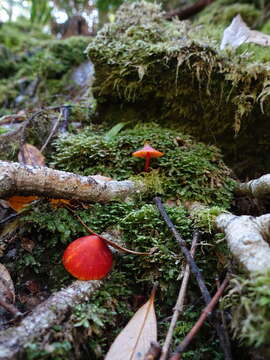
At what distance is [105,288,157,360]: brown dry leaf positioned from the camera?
108 centimetres

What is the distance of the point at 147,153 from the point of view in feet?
6.77

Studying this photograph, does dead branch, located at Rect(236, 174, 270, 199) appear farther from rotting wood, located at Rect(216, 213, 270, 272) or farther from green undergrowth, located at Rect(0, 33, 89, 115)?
green undergrowth, located at Rect(0, 33, 89, 115)

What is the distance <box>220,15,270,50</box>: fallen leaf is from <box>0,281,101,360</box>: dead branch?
236 cm

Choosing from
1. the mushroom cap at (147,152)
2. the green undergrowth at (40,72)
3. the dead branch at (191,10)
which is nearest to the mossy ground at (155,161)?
the mushroom cap at (147,152)

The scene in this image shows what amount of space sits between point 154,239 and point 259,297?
2.13ft

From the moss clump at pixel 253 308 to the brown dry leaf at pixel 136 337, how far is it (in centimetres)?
34

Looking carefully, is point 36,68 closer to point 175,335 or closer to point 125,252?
point 125,252

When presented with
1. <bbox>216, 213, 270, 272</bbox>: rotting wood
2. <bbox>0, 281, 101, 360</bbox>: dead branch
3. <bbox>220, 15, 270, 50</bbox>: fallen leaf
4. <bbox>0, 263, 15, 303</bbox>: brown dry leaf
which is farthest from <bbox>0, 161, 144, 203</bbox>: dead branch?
<bbox>220, 15, 270, 50</bbox>: fallen leaf

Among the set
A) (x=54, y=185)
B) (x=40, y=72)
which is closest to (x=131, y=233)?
(x=54, y=185)

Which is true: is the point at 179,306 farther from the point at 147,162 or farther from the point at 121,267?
the point at 147,162

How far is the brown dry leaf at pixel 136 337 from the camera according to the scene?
42.5 inches

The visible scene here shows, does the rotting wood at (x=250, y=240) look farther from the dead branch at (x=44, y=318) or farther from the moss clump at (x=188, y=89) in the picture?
the moss clump at (x=188, y=89)

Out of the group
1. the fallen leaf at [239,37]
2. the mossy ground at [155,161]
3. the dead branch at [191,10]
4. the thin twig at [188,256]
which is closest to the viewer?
the thin twig at [188,256]

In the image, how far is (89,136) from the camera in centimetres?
245
